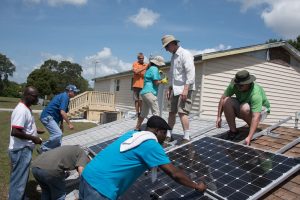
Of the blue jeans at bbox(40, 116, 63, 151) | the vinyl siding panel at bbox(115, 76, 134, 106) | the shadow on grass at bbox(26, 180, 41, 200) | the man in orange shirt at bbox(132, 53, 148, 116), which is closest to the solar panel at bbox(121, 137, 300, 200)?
the shadow on grass at bbox(26, 180, 41, 200)

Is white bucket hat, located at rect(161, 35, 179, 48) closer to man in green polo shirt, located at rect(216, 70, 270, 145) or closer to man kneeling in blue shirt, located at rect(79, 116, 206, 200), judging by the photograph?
man in green polo shirt, located at rect(216, 70, 270, 145)

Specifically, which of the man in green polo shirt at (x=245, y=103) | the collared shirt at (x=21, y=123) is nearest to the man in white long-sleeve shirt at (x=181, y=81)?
the man in green polo shirt at (x=245, y=103)

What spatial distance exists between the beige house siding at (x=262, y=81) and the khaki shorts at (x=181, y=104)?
793 cm

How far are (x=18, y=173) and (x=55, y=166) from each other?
92cm

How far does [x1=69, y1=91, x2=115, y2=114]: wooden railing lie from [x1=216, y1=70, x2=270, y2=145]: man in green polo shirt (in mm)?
17961

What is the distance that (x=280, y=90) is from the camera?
16719mm

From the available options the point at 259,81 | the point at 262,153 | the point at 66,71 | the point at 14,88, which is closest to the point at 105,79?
the point at 259,81

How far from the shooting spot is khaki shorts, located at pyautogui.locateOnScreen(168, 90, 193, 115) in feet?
18.7

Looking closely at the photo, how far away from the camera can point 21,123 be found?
4488 mm

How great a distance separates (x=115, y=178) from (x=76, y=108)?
2020 cm

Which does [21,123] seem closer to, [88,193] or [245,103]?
[88,193]

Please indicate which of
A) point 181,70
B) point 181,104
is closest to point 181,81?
point 181,70

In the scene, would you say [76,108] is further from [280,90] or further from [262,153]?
[262,153]

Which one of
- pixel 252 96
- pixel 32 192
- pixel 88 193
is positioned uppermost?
pixel 252 96
